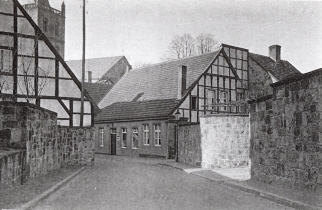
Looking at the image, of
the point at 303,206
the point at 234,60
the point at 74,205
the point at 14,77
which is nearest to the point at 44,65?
the point at 14,77

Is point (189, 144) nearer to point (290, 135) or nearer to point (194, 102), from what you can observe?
point (194, 102)

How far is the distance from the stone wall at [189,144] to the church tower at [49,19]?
50.5 meters

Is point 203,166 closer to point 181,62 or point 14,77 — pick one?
point 14,77

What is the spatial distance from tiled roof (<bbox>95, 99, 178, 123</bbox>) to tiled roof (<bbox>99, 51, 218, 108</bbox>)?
712 mm

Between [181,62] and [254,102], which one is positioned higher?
[181,62]

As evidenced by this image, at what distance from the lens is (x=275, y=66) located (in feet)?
135

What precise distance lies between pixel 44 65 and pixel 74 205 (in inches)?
517

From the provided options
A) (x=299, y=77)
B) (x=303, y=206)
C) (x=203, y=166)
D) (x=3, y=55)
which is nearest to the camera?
(x=303, y=206)

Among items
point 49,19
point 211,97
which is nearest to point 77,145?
point 211,97

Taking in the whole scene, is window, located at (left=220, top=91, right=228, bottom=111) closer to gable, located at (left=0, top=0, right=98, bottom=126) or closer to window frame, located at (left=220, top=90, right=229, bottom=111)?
window frame, located at (left=220, top=90, right=229, bottom=111)

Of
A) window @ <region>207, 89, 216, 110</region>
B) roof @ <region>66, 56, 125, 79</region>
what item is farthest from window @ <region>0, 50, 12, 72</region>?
roof @ <region>66, 56, 125, 79</region>

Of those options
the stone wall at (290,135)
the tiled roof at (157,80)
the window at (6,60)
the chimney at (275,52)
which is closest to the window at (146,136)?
the tiled roof at (157,80)

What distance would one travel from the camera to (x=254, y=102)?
1392 centimetres

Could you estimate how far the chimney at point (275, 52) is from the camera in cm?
4334
